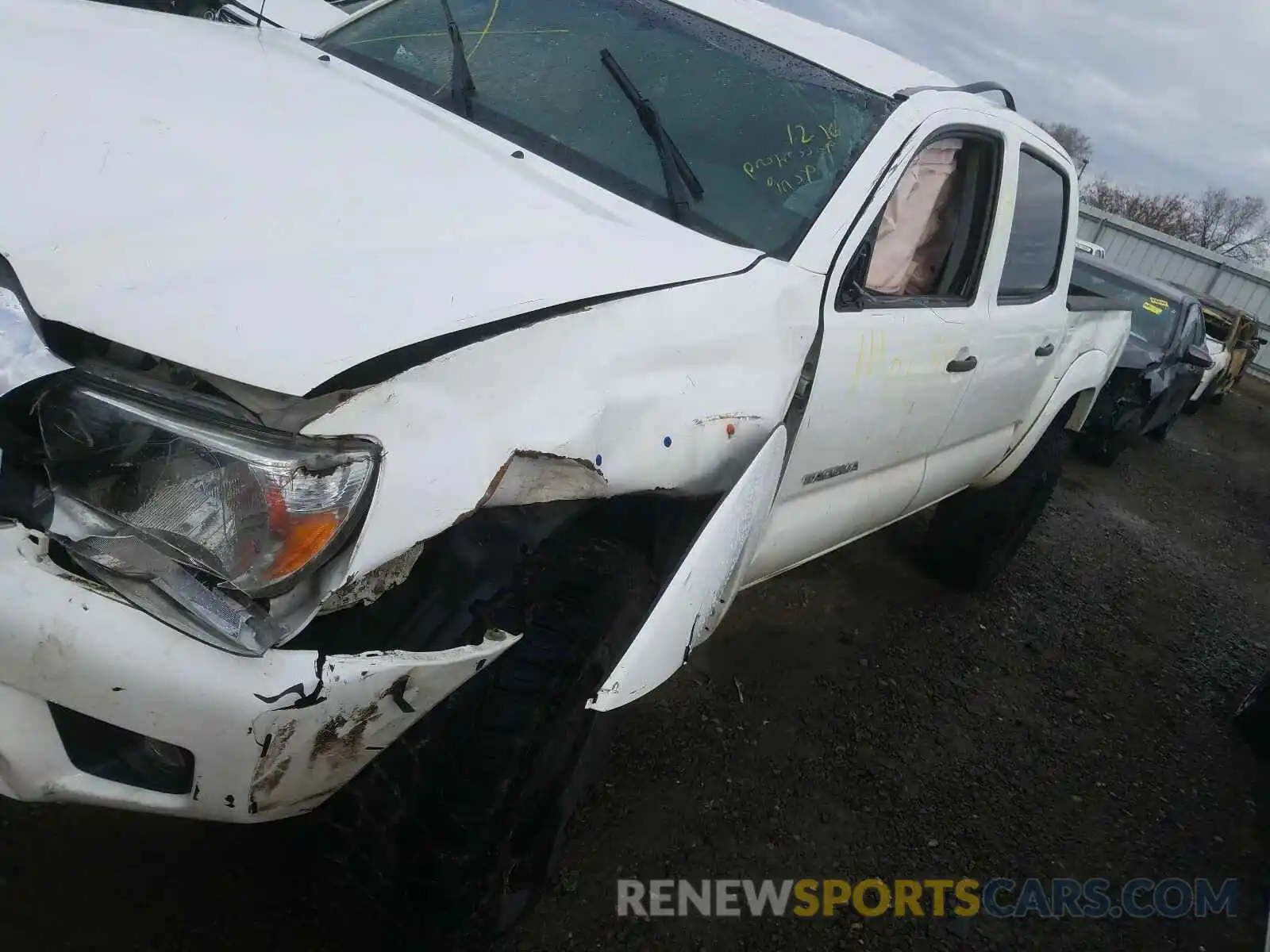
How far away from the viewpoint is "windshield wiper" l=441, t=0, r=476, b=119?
223 centimetres

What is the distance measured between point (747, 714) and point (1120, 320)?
258 centimetres

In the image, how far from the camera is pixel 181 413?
123cm

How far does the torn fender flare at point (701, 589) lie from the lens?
54.6 inches

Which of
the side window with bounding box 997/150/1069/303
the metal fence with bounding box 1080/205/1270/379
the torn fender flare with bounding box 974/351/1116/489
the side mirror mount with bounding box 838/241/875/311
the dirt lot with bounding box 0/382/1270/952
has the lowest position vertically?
the dirt lot with bounding box 0/382/1270/952

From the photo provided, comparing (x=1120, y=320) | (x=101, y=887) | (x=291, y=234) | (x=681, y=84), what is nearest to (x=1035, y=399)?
(x=1120, y=320)

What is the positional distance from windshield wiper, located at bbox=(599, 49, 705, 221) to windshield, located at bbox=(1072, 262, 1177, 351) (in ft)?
18.4

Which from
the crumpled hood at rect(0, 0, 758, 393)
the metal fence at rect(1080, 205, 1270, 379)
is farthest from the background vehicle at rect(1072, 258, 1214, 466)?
the metal fence at rect(1080, 205, 1270, 379)

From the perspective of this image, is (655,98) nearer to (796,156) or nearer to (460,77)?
(796,156)

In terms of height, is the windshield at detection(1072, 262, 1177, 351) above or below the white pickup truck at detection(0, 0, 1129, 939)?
above

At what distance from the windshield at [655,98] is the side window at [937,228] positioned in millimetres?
214

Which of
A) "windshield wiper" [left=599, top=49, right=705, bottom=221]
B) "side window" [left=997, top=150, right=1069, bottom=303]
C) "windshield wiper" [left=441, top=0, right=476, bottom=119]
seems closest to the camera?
"windshield wiper" [left=599, top=49, right=705, bottom=221]

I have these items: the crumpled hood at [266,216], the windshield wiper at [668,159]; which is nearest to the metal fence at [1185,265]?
the windshield wiper at [668,159]

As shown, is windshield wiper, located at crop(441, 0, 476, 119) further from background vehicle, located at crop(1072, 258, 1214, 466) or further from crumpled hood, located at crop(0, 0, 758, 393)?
background vehicle, located at crop(1072, 258, 1214, 466)

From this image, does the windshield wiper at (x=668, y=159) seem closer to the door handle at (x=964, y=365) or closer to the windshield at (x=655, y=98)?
the windshield at (x=655, y=98)
